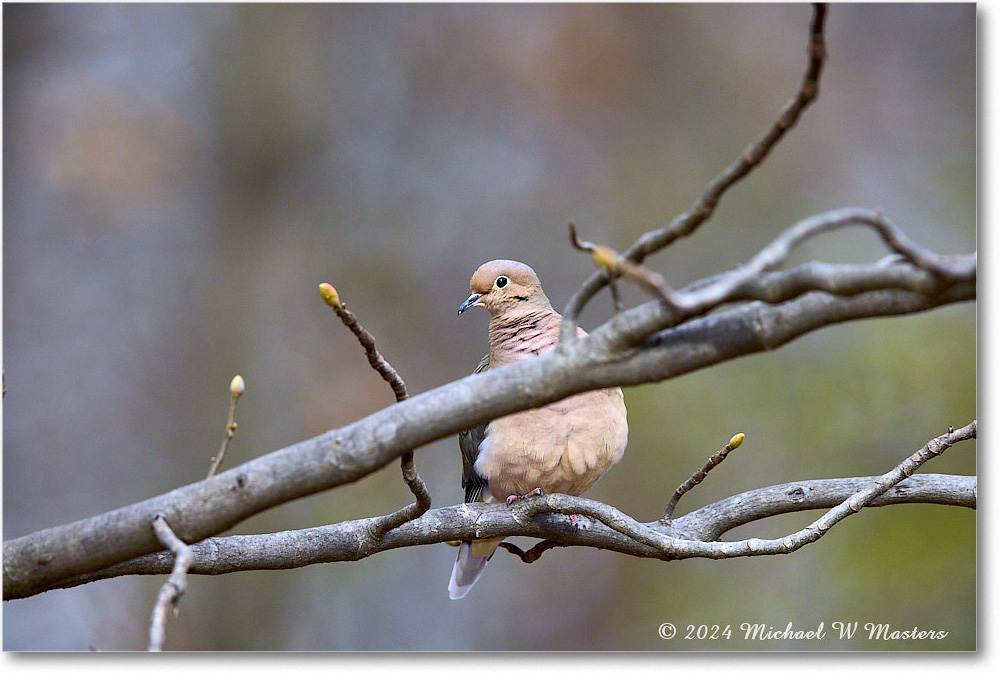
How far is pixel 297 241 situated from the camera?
335cm

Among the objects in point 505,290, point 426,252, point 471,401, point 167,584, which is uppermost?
point 426,252

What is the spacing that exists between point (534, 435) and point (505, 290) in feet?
1.26

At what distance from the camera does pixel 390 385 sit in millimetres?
1447

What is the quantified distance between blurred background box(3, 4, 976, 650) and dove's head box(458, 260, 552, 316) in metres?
0.53

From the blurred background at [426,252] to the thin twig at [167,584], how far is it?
135 cm

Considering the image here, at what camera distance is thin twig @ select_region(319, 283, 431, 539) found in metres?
1.29

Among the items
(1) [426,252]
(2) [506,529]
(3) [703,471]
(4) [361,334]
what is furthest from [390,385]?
(1) [426,252]

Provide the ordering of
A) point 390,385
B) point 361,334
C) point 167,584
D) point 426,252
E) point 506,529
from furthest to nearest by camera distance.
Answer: point 426,252
point 506,529
point 390,385
point 361,334
point 167,584

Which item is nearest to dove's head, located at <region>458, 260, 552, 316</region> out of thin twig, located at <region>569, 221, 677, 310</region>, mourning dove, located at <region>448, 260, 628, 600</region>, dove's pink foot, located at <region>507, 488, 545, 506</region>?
mourning dove, located at <region>448, 260, 628, 600</region>

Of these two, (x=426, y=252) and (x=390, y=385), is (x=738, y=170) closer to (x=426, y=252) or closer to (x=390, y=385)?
(x=390, y=385)

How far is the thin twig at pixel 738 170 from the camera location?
3.20 ft

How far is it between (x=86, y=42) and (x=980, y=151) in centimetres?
262

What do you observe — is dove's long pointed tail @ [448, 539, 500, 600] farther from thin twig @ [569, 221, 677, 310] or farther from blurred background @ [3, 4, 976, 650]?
thin twig @ [569, 221, 677, 310]

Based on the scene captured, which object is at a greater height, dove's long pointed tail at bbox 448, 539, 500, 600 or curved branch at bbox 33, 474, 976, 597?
dove's long pointed tail at bbox 448, 539, 500, 600
